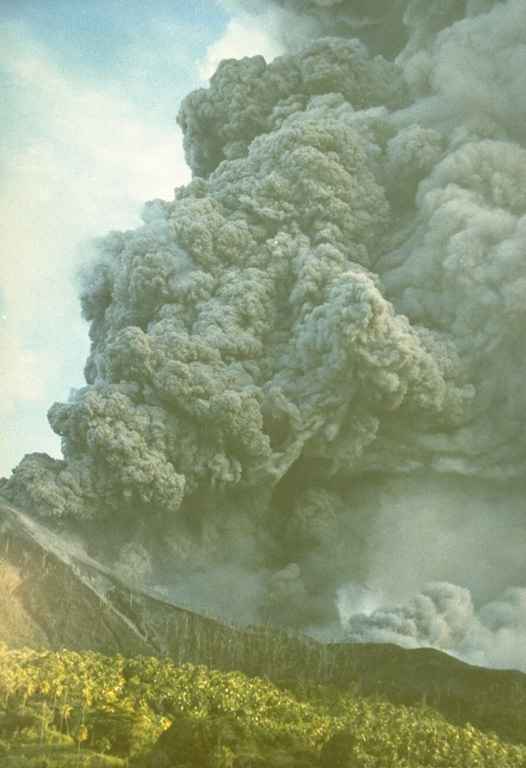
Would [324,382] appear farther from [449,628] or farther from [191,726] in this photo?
[191,726]

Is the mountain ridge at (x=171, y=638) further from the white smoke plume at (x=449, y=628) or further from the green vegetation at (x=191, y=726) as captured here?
the green vegetation at (x=191, y=726)

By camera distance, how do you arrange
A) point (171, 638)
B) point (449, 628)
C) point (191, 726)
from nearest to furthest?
point (191, 726), point (171, 638), point (449, 628)

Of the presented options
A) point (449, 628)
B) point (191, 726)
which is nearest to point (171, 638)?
point (449, 628)

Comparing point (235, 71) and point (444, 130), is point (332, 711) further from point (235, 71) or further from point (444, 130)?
point (235, 71)

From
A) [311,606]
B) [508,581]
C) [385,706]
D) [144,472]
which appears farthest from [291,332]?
[385,706]

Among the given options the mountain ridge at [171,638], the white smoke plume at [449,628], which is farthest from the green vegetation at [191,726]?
the white smoke plume at [449,628]

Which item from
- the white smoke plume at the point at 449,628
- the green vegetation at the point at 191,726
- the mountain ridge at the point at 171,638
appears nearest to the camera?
the green vegetation at the point at 191,726
